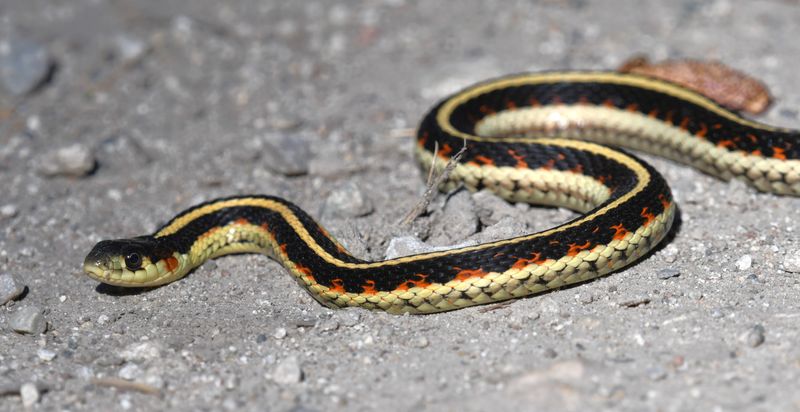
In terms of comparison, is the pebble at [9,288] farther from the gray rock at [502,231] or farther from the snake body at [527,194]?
the gray rock at [502,231]

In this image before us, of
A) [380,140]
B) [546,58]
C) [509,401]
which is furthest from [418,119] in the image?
[509,401]

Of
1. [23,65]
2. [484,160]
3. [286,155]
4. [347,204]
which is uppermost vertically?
[23,65]

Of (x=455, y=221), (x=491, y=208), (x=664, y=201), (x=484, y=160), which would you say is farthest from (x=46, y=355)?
(x=664, y=201)

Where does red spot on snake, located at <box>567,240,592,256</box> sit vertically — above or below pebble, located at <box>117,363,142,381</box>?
above

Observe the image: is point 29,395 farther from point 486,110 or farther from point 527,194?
point 486,110

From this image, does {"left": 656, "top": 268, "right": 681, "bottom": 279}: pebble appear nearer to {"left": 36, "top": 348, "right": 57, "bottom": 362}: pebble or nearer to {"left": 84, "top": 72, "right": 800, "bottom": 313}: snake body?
{"left": 84, "top": 72, "right": 800, "bottom": 313}: snake body

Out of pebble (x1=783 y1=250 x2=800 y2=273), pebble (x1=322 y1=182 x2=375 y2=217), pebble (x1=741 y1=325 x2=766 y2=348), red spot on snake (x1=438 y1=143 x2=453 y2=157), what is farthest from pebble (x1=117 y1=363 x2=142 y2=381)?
pebble (x1=783 y1=250 x2=800 y2=273)

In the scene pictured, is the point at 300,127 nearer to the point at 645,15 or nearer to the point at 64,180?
the point at 64,180

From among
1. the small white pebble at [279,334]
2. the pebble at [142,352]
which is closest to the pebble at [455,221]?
the small white pebble at [279,334]
